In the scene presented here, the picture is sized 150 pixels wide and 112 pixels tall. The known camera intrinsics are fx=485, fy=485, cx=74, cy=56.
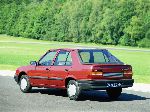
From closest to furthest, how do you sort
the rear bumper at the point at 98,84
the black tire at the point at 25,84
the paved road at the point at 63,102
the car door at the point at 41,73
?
the paved road at the point at 63,102 → the rear bumper at the point at 98,84 → the car door at the point at 41,73 → the black tire at the point at 25,84

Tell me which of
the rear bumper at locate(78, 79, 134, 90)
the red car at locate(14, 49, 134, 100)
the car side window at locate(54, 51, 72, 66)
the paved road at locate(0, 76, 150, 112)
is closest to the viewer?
the paved road at locate(0, 76, 150, 112)

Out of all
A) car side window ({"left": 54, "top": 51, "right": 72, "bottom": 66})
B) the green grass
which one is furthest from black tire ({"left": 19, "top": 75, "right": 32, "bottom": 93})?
the green grass

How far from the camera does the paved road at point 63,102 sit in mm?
12406

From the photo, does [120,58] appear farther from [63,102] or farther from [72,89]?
[63,102]

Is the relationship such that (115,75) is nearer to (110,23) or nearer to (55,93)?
(55,93)

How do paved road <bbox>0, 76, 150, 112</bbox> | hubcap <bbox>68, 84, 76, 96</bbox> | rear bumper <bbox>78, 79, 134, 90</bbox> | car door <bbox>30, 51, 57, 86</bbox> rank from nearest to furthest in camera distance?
paved road <bbox>0, 76, 150, 112</bbox> → rear bumper <bbox>78, 79, 134, 90</bbox> → hubcap <bbox>68, 84, 76, 96</bbox> → car door <bbox>30, 51, 57, 86</bbox>

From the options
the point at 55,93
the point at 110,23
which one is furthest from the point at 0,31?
the point at 55,93

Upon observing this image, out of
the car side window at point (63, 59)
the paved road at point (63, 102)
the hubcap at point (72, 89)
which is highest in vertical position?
the car side window at point (63, 59)

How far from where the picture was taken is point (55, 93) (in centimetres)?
1669

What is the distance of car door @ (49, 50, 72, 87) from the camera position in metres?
→ 14.8

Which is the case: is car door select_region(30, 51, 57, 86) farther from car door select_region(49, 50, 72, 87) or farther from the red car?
car door select_region(49, 50, 72, 87)

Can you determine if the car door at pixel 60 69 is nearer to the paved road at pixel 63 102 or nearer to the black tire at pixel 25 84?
the paved road at pixel 63 102

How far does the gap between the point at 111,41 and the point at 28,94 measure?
71.8m

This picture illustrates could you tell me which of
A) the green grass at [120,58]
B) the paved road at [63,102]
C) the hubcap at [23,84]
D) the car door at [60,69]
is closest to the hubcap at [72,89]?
the paved road at [63,102]
